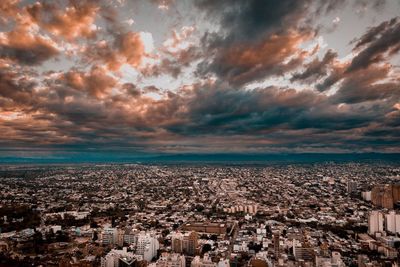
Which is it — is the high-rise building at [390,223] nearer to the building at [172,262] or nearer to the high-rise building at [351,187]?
the building at [172,262]

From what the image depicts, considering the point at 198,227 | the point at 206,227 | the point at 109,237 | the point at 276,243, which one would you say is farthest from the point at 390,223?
the point at 109,237

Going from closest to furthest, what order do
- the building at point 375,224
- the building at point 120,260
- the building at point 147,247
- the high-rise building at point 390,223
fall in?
the building at point 120,260 < the building at point 147,247 < the building at point 375,224 < the high-rise building at point 390,223

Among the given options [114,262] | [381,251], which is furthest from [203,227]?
[381,251]

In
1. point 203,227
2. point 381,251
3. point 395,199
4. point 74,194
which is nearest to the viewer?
point 381,251

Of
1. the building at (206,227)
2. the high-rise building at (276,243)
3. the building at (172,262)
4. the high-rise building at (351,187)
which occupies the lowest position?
the building at (206,227)

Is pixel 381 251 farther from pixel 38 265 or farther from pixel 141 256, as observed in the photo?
pixel 38 265

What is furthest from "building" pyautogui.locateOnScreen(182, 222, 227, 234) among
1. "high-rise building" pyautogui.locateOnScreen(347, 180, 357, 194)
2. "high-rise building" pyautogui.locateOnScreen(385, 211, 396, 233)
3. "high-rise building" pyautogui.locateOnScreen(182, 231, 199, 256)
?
"high-rise building" pyautogui.locateOnScreen(347, 180, 357, 194)

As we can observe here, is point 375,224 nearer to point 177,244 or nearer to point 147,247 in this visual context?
point 177,244

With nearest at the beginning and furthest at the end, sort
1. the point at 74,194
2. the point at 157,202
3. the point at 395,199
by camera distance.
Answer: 1. the point at 395,199
2. the point at 157,202
3. the point at 74,194

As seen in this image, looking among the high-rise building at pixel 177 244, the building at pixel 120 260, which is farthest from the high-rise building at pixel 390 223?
the building at pixel 120 260

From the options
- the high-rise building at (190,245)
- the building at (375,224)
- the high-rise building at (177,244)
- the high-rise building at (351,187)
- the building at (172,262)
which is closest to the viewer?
the building at (172,262)

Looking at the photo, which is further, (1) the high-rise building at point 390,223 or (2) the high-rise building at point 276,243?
(1) the high-rise building at point 390,223
